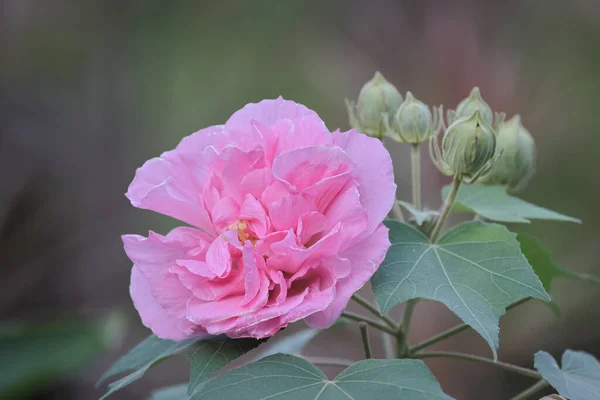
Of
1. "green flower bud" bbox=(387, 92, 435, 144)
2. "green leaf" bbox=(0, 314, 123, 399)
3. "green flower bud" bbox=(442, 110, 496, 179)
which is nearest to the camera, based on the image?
"green flower bud" bbox=(442, 110, 496, 179)

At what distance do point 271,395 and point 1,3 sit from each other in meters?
3.07

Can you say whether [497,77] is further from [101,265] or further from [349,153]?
[349,153]

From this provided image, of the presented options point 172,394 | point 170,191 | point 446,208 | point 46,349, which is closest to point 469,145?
point 446,208

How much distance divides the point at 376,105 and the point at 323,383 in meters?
0.39

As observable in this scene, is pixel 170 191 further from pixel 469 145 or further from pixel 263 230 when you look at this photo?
pixel 469 145

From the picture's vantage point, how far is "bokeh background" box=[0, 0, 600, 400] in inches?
86.7

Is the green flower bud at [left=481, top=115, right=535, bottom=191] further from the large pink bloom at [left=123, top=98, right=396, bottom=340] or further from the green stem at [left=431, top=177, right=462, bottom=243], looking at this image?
the large pink bloom at [left=123, top=98, right=396, bottom=340]

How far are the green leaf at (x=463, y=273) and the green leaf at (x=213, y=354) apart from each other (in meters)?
0.13

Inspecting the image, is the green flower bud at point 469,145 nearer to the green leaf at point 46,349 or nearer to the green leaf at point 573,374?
the green leaf at point 573,374

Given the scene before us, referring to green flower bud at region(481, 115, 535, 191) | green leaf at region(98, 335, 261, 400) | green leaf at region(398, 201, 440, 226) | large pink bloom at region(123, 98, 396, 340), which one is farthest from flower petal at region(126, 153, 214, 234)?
green flower bud at region(481, 115, 535, 191)

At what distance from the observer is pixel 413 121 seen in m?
0.76

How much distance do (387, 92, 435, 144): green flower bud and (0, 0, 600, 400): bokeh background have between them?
1.44 meters

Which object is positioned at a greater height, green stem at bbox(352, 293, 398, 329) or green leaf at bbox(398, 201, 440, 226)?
green leaf at bbox(398, 201, 440, 226)

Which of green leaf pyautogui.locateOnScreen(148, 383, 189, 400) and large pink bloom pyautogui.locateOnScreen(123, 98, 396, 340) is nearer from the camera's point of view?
large pink bloom pyautogui.locateOnScreen(123, 98, 396, 340)
